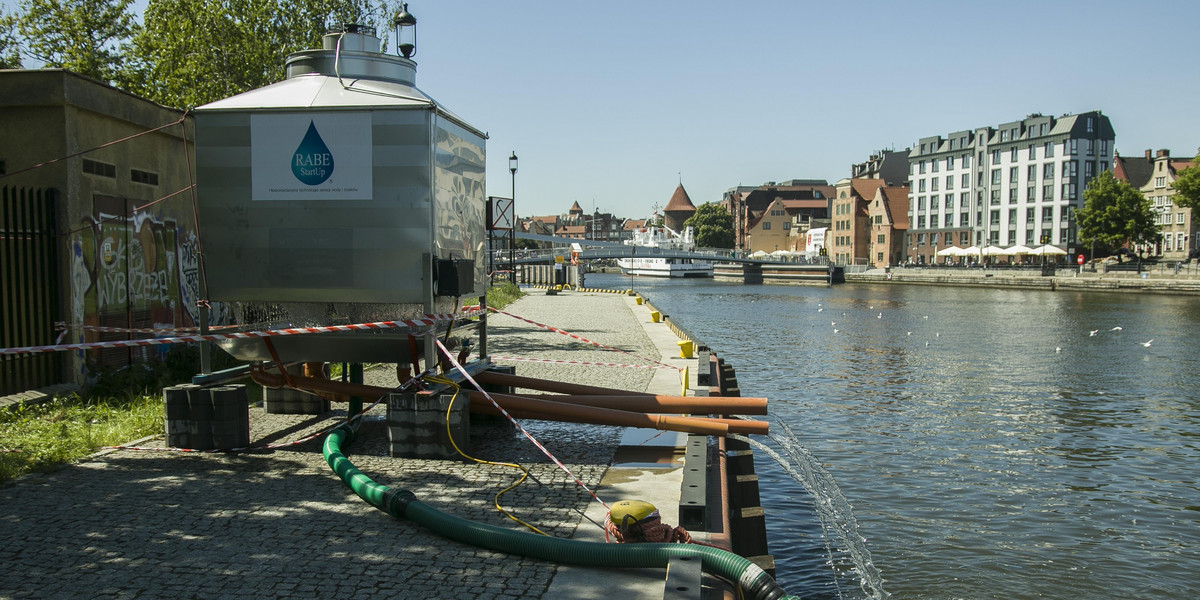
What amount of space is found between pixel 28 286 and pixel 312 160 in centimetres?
468

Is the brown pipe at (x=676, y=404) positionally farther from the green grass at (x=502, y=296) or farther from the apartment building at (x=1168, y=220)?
the apartment building at (x=1168, y=220)

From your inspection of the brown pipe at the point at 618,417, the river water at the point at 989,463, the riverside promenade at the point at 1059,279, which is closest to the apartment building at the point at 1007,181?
the riverside promenade at the point at 1059,279

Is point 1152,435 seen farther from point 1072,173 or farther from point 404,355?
point 1072,173

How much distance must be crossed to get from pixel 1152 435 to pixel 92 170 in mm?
18972

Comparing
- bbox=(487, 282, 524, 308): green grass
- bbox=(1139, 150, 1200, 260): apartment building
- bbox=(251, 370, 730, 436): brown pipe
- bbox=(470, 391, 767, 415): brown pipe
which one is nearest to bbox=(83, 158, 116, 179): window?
bbox=(251, 370, 730, 436): brown pipe

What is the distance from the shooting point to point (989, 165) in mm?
106688

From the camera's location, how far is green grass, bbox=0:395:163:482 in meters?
8.02

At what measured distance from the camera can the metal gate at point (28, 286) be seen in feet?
33.8

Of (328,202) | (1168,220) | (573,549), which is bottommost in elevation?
(573,549)

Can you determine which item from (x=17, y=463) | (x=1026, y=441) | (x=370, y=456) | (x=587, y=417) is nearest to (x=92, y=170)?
(x=17, y=463)

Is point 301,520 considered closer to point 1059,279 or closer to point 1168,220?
point 1059,279

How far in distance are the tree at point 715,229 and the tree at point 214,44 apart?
14463cm

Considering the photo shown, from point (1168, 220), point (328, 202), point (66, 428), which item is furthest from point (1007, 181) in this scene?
point (66, 428)

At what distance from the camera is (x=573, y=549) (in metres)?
5.49
